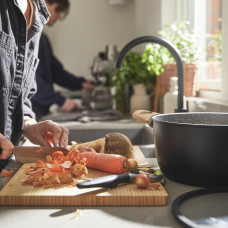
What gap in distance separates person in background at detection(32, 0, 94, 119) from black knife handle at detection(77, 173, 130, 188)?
2.30 metres

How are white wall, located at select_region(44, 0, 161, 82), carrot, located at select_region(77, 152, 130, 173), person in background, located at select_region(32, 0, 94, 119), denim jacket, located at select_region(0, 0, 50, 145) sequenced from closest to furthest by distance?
carrot, located at select_region(77, 152, 130, 173) → denim jacket, located at select_region(0, 0, 50, 145) → person in background, located at select_region(32, 0, 94, 119) → white wall, located at select_region(44, 0, 161, 82)

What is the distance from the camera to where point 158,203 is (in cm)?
72

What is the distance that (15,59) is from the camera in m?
1.23

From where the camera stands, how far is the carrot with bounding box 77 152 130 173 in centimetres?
90

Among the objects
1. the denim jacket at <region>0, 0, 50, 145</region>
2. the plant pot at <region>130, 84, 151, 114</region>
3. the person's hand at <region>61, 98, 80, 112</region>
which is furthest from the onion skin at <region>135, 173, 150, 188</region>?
the person's hand at <region>61, 98, 80, 112</region>

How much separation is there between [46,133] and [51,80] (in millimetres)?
2073

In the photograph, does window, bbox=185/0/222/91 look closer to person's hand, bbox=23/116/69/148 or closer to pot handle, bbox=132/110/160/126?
pot handle, bbox=132/110/160/126

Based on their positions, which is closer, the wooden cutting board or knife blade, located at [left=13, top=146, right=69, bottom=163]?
the wooden cutting board

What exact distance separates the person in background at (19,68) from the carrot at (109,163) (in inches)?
10.9

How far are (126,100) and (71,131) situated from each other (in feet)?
3.17

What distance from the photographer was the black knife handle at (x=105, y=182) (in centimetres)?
73

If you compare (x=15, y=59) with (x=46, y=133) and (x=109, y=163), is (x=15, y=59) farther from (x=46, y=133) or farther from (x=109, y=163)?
(x=109, y=163)

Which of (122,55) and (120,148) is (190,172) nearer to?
(120,148)

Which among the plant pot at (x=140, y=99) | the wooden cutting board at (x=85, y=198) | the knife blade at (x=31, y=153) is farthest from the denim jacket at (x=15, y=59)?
the plant pot at (x=140, y=99)
